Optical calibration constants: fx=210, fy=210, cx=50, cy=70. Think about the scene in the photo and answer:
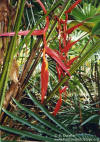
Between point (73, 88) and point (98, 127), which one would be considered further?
point (73, 88)

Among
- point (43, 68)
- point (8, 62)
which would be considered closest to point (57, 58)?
point (43, 68)

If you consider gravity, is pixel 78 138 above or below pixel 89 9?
below

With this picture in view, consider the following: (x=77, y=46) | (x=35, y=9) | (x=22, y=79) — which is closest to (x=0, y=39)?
(x=22, y=79)

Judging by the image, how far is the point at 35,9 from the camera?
112 cm

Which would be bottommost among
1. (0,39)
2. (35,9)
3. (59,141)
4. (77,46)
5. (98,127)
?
(98,127)

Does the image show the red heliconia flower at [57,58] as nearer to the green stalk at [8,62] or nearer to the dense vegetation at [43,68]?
the dense vegetation at [43,68]

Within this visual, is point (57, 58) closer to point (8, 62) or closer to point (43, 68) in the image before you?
point (43, 68)

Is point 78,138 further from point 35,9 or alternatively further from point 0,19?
point 35,9

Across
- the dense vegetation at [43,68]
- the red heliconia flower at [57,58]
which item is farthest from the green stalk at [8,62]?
the red heliconia flower at [57,58]

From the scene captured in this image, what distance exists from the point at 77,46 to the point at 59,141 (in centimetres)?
99

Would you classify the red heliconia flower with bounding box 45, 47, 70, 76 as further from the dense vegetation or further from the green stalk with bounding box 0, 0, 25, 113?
the green stalk with bounding box 0, 0, 25, 113

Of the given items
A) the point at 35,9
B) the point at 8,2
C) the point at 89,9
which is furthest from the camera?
the point at 35,9

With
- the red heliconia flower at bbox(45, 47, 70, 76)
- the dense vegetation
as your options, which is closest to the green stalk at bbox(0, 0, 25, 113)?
the dense vegetation

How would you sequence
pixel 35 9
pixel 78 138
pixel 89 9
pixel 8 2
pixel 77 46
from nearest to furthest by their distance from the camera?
pixel 78 138, pixel 8 2, pixel 89 9, pixel 35 9, pixel 77 46
